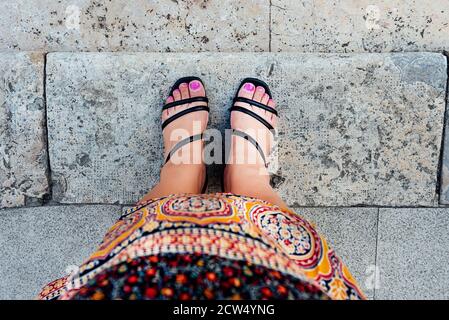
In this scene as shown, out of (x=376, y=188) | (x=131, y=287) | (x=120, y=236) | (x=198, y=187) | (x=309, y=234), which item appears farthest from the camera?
(x=376, y=188)

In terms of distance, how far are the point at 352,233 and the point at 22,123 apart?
1.08 metres

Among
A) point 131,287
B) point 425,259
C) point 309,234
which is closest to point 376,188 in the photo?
point 425,259

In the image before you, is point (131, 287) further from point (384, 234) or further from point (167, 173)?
point (384, 234)

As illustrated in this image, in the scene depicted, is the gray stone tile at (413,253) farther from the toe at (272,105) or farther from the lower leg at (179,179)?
the lower leg at (179,179)

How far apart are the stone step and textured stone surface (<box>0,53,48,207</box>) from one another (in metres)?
0.10

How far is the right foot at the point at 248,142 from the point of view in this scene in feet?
4.05

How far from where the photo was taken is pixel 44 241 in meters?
1.41

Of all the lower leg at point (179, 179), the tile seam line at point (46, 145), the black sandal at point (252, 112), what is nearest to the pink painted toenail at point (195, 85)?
the black sandal at point (252, 112)

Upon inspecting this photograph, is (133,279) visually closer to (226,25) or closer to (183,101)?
(183,101)

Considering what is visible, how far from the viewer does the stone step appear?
4.25 feet

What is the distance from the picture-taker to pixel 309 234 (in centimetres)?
91

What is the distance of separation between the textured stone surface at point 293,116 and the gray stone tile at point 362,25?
6 centimetres

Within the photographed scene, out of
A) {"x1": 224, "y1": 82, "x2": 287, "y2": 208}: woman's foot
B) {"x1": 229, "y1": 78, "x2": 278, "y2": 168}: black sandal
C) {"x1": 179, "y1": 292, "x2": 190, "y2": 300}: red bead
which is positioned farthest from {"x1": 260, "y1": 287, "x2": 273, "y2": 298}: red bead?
{"x1": 229, "y1": 78, "x2": 278, "y2": 168}: black sandal
